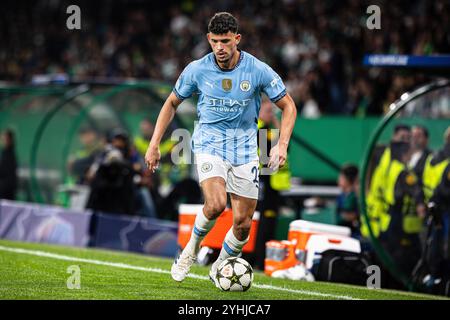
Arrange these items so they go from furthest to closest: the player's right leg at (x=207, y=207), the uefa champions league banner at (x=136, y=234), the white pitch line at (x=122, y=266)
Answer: the uefa champions league banner at (x=136, y=234) < the white pitch line at (x=122, y=266) < the player's right leg at (x=207, y=207)

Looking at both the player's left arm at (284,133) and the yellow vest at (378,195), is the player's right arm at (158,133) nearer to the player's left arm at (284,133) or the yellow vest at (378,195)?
the player's left arm at (284,133)

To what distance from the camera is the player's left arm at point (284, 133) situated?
29.0 feet

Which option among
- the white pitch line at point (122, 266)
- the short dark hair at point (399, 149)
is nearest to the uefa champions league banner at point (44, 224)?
the white pitch line at point (122, 266)

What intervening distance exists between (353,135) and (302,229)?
6876 mm

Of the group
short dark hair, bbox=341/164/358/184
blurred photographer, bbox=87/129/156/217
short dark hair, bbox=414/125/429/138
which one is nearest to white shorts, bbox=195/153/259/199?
short dark hair, bbox=414/125/429/138

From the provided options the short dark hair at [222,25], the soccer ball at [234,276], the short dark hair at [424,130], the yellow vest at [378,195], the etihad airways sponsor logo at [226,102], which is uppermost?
the short dark hair at [222,25]

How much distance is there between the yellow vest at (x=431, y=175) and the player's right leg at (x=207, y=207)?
417 cm

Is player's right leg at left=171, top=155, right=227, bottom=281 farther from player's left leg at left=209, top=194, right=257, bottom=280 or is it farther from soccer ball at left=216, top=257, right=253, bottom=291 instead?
soccer ball at left=216, top=257, right=253, bottom=291

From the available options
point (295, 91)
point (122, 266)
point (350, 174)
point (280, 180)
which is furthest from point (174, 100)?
point (295, 91)

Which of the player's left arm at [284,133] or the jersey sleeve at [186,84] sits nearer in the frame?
the player's left arm at [284,133]

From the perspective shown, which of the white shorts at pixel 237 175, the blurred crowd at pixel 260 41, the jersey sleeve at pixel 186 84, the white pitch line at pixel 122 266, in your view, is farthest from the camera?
the blurred crowd at pixel 260 41

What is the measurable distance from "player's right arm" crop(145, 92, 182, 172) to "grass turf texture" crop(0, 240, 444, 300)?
1.11 m

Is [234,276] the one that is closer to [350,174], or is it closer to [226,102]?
[226,102]
